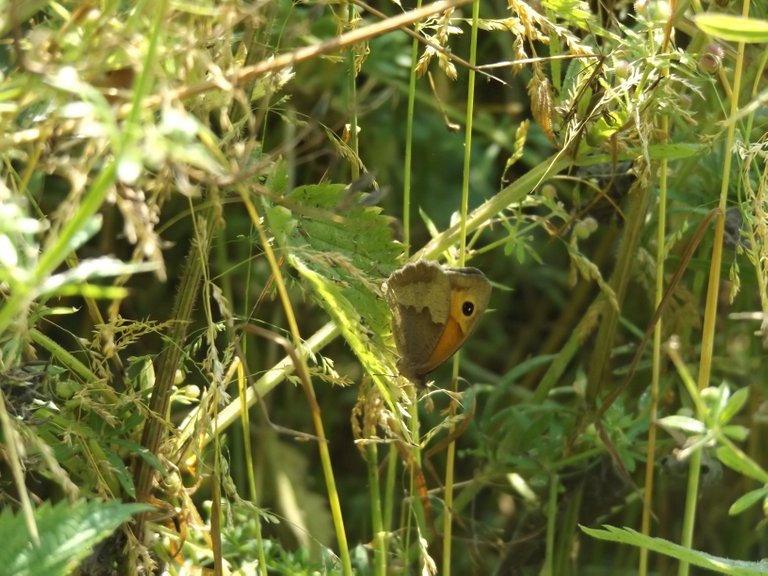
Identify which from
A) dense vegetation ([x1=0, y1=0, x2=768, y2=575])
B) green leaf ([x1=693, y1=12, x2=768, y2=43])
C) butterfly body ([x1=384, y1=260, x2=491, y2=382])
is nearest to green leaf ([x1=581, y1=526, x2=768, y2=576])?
dense vegetation ([x1=0, y1=0, x2=768, y2=575])

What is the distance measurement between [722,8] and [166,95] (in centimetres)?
82

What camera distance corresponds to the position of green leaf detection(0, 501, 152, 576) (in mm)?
807

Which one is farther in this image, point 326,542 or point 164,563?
point 326,542

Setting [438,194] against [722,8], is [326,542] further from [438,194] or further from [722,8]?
[722,8]

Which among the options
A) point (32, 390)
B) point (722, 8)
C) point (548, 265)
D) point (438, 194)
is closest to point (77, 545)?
point (32, 390)

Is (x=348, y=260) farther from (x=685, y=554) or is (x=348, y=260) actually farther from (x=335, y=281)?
(x=685, y=554)

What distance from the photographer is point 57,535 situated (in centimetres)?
83

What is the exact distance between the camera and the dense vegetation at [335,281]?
0.75 meters

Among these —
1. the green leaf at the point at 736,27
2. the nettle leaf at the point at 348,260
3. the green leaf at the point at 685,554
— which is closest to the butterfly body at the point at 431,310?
the nettle leaf at the point at 348,260

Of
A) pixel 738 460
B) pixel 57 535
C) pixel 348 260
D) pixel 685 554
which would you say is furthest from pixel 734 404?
pixel 57 535

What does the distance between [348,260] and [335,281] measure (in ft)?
0.11

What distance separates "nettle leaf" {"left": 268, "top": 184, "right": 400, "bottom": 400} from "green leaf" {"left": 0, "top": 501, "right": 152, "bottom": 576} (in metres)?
0.27

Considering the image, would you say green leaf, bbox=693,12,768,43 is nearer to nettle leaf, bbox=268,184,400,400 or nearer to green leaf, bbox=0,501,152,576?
nettle leaf, bbox=268,184,400,400

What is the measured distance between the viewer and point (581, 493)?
150 cm
